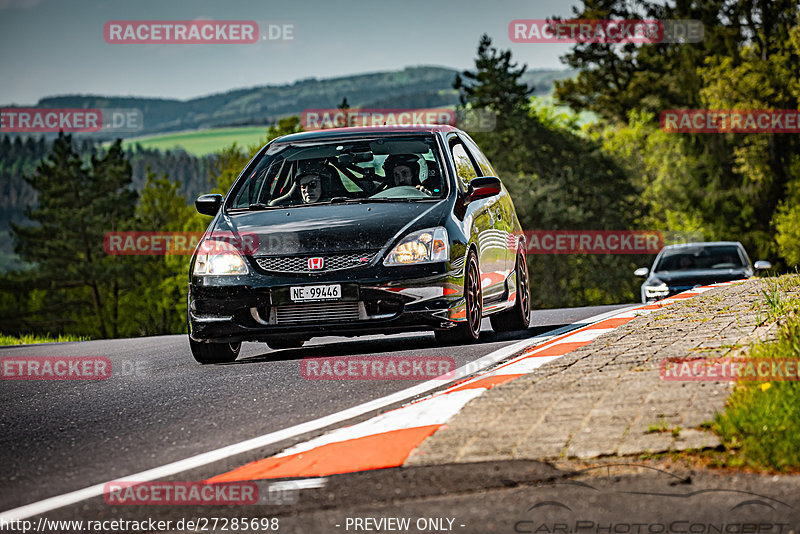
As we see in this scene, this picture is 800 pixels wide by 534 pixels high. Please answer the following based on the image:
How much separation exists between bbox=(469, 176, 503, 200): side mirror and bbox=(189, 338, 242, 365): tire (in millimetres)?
2482

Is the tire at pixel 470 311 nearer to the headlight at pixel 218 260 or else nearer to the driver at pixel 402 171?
the driver at pixel 402 171

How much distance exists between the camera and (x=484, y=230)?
1016cm

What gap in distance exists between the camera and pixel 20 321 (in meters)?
84.3

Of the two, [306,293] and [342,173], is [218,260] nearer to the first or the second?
[306,293]

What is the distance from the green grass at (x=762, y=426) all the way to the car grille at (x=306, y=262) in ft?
12.6

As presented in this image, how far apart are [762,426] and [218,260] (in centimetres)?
525

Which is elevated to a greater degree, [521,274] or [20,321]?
[521,274]

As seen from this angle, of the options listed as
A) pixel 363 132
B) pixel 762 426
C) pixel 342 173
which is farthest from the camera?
pixel 363 132

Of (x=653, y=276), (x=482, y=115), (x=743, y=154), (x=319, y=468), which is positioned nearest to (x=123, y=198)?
(x=482, y=115)

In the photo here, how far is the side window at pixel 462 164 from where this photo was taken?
10.4 meters

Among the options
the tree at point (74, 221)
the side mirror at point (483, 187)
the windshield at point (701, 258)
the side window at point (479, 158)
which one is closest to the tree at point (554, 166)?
the tree at point (74, 221)

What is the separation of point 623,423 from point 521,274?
6457 mm

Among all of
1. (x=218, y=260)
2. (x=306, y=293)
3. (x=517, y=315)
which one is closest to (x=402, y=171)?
(x=306, y=293)

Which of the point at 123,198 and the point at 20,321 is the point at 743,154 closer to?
the point at 123,198
